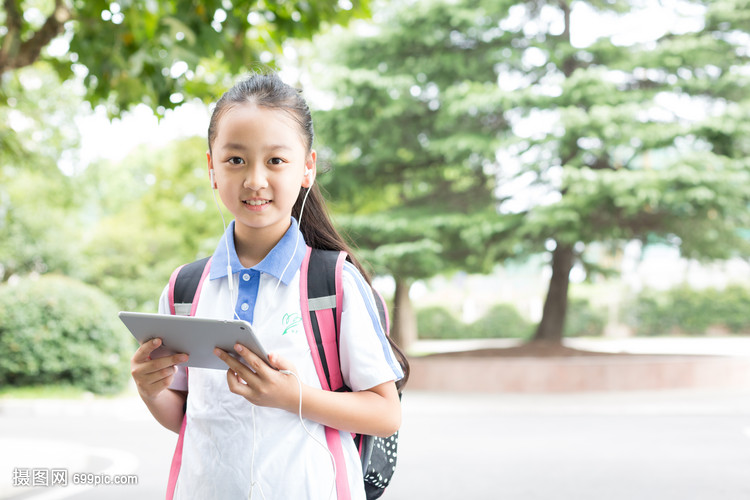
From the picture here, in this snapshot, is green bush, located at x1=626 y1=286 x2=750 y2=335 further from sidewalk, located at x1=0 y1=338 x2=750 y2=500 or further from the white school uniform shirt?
the white school uniform shirt

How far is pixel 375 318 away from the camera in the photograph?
1779 millimetres

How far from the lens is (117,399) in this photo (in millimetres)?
12867

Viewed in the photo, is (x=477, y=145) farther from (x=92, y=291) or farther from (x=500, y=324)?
(x=500, y=324)

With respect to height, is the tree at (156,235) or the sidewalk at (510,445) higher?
the tree at (156,235)

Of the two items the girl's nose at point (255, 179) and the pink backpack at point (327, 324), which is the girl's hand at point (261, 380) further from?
the girl's nose at point (255, 179)

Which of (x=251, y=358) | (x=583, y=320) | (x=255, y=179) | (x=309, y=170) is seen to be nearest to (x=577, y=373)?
(x=309, y=170)

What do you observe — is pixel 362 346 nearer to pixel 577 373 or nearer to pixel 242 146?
pixel 242 146

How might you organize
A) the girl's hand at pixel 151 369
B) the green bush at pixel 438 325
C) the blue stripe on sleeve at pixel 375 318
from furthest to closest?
the green bush at pixel 438 325
the blue stripe on sleeve at pixel 375 318
the girl's hand at pixel 151 369

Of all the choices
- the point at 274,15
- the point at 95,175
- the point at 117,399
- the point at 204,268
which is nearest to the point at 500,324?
the point at 95,175

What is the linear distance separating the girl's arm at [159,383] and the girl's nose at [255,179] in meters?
0.37

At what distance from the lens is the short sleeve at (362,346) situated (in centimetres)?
172

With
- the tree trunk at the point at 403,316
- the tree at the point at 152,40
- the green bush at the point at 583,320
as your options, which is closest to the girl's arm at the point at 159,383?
the tree at the point at 152,40

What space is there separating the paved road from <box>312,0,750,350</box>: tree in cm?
300

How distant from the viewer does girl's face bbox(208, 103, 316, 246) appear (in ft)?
5.78
